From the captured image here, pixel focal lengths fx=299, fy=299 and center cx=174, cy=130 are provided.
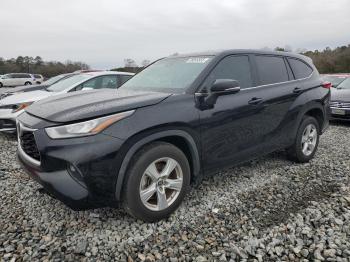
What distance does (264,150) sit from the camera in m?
4.00

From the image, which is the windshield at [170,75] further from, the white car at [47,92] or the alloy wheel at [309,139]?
the white car at [47,92]

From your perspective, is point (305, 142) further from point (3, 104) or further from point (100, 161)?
point (3, 104)

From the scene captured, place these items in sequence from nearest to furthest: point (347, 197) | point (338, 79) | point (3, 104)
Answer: point (347, 197) < point (3, 104) < point (338, 79)

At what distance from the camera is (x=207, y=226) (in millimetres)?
2941

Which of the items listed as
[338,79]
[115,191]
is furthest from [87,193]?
[338,79]

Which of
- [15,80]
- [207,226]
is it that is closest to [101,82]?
[207,226]

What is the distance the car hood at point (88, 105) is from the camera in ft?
8.62

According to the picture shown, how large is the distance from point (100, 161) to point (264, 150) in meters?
2.35

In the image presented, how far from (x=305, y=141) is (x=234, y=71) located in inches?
75.3

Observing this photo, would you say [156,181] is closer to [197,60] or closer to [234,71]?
[197,60]

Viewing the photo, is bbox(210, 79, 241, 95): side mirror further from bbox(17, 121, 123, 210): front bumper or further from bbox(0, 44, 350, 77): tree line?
bbox(0, 44, 350, 77): tree line

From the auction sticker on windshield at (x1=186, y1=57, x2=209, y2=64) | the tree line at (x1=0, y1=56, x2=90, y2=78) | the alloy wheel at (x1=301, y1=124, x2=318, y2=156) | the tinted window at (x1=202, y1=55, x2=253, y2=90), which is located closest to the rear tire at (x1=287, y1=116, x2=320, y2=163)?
the alloy wheel at (x1=301, y1=124, x2=318, y2=156)

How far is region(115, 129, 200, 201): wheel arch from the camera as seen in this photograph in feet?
8.66

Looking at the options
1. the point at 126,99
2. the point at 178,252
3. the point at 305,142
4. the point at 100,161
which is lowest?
the point at 178,252
